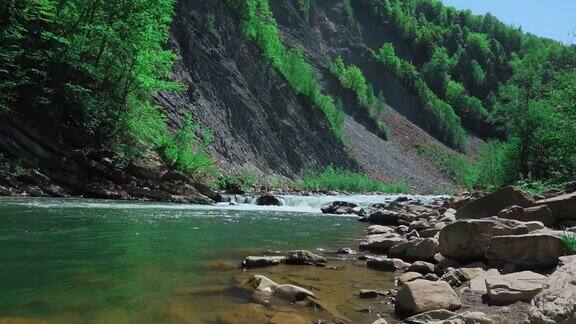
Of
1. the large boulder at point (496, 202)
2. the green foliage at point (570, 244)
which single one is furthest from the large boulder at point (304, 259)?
the large boulder at point (496, 202)

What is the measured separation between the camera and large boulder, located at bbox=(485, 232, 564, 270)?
806cm

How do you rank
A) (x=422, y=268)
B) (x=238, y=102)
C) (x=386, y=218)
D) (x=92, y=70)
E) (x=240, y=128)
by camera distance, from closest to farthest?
(x=422, y=268) → (x=386, y=218) → (x=92, y=70) → (x=240, y=128) → (x=238, y=102)

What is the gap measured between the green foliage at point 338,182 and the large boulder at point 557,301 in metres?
38.0

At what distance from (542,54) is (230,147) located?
132 m

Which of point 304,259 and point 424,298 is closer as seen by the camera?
point 424,298

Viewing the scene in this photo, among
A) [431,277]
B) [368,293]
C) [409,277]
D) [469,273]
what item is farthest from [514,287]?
[368,293]

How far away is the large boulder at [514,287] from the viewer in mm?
6715

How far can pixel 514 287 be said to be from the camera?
22.5 ft

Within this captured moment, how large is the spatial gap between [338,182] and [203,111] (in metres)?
16.5

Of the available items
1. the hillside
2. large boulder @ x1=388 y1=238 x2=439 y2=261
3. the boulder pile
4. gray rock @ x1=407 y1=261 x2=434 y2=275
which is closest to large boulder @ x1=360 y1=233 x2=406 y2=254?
the boulder pile

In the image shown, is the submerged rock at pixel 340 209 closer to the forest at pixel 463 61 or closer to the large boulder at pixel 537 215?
the large boulder at pixel 537 215

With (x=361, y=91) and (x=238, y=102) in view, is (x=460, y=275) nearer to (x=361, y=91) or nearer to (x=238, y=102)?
(x=238, y=102)

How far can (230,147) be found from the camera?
4075cm

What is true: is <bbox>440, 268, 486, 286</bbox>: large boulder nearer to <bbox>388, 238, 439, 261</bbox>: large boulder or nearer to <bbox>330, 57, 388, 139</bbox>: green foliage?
<bbox>388, 238, 439, 261</bbox>: large boulder
